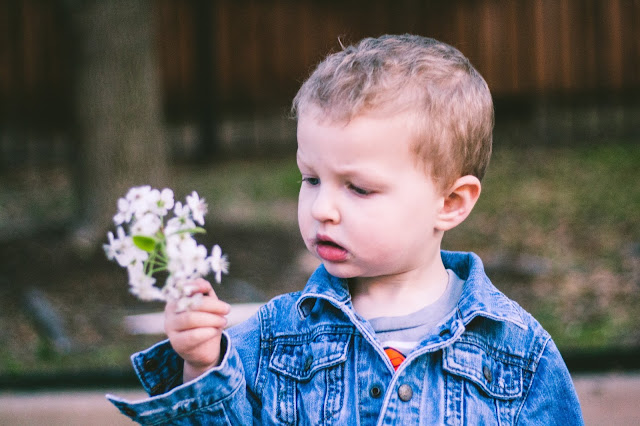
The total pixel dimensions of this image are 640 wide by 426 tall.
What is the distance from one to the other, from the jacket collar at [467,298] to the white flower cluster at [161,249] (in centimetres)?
35

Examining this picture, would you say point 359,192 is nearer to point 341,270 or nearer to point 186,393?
point 341,270

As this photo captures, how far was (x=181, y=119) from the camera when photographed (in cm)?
980

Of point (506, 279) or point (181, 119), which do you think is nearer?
point (506, 279)

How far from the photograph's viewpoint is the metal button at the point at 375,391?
63.9 inches

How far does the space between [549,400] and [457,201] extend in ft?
1.51

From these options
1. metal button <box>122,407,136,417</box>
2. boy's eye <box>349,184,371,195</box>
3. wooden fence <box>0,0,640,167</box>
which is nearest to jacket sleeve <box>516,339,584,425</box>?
boy's eye <box>349,184,371,195</box>

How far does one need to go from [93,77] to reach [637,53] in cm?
663

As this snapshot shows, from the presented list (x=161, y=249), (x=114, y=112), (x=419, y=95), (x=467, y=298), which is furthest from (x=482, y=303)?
(x=114, y=112)

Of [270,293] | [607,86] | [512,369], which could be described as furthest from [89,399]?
[607,86]

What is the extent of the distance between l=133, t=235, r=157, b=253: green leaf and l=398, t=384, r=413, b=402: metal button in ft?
1.90

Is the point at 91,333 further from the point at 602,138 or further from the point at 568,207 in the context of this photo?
the point at 602,138

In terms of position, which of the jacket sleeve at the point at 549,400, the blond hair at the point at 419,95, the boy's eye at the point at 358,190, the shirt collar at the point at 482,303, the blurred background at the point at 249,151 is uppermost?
the blond hair at the point at 419,95

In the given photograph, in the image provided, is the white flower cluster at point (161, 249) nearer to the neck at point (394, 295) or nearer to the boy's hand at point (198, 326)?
the boy's hand at point (198, 326)

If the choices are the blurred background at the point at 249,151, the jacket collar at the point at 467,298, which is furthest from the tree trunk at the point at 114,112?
the jacket collar at the point at 467,298
